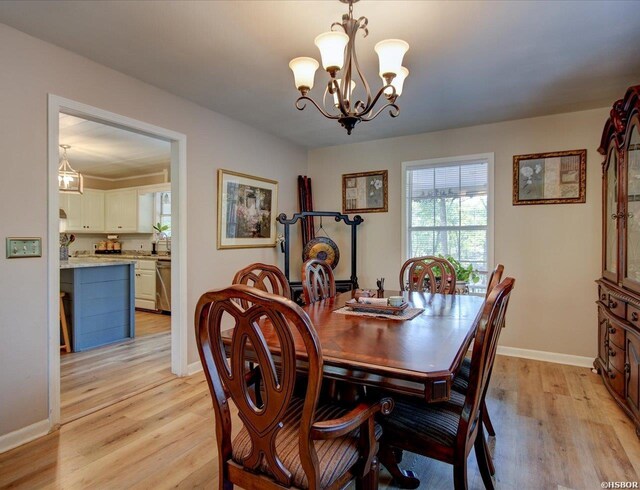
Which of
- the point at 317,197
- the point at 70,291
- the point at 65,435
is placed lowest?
the point at 65,435

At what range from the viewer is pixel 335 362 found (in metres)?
1.28

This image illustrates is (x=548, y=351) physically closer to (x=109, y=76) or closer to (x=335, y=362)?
(x=335, y=362)

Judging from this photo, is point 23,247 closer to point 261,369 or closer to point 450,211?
point 261,369

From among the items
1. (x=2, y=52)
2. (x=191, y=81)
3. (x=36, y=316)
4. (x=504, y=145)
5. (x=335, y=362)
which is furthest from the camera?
(x=504, y=145)

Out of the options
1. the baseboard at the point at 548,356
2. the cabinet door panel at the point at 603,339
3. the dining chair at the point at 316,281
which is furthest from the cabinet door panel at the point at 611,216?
the dining chair at the point at 316,281

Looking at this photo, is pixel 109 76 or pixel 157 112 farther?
pixel 157 112

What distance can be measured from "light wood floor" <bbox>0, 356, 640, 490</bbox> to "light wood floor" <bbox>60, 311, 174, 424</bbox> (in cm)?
16

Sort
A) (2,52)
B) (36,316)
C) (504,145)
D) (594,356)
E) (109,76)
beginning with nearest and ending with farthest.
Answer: (2,52)
(36,316)
(109,76)
(594,356)
(504,145)

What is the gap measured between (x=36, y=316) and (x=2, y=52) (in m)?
1.53

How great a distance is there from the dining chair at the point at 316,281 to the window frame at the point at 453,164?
1671 mm

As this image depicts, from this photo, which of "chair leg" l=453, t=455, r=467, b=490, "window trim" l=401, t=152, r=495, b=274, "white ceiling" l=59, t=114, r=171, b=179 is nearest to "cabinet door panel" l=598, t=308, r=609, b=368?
"window trim" l=401, t=152, r=495, b=274

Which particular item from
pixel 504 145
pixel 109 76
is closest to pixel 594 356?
pixel 504 145

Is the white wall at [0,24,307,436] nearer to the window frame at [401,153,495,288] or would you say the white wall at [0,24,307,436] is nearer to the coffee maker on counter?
the window frame at [401,153,495,288]

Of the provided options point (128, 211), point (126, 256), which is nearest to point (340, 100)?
point (128, 211)
